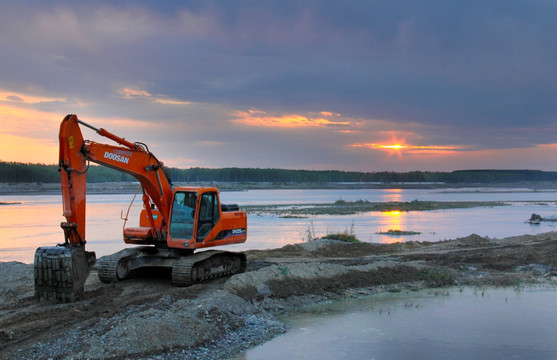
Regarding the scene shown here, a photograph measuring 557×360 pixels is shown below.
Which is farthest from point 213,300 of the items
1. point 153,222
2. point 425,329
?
point 425,329

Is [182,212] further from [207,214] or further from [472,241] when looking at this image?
[472,241]

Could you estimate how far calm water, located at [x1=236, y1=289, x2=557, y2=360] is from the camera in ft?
31.1

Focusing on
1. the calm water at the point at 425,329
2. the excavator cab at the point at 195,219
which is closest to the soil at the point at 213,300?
the calm water at the point at 425,329

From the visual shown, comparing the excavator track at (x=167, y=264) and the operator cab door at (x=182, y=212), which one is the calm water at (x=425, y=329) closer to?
the excavator track at (x=167, y=264)

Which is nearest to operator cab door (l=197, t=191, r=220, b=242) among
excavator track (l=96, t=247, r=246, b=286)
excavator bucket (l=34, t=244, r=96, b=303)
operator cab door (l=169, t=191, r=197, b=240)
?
operator cab door (l=169, t=191, r=197, b=240)

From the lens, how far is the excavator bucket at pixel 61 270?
10227 millimetres

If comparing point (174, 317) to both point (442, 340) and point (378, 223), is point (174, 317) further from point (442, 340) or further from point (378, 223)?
point (378, 223)

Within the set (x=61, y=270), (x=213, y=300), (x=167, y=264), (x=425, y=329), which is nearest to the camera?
(x=61, y=270)

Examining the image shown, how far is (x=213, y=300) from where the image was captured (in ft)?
35.7

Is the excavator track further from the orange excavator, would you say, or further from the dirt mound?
the dirt mound

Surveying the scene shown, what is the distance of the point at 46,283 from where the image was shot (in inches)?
416

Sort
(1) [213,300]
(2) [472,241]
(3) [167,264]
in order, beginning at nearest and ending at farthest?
1. (1) [213,300]
2. (3) [167,264]
3. (2) [472,241]

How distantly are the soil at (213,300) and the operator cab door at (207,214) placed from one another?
1.29 meters

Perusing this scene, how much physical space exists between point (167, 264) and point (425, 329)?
6224 mm
